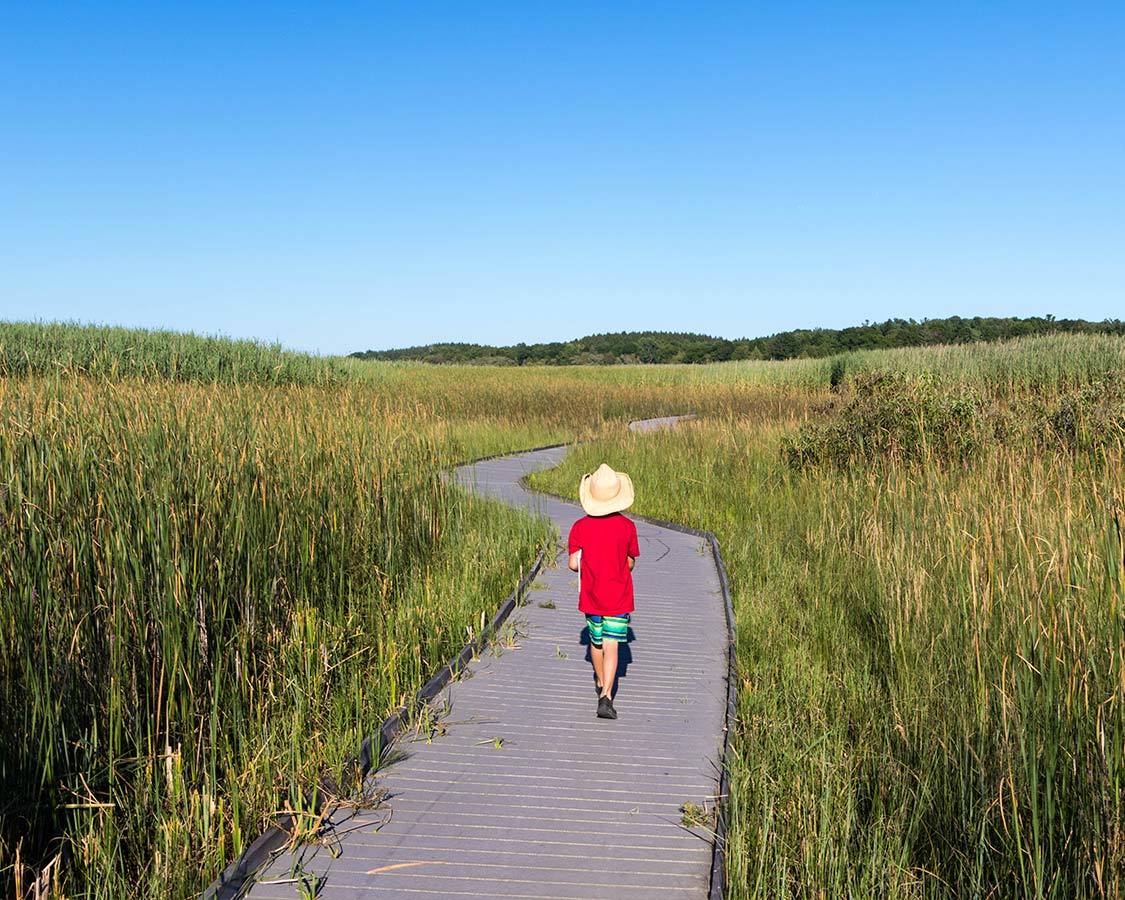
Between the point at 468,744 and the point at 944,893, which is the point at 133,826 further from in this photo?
the point at 944,893

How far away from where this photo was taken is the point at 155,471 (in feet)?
18.6

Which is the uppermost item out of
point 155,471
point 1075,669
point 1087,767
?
point 155,471

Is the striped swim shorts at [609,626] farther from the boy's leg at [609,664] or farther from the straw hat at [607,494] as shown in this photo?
the straw hat at [607,494]

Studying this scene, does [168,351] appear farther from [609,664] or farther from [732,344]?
[732,344]

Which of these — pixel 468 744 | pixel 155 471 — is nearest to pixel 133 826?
pixel 468 744

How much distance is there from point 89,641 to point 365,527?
324 cm

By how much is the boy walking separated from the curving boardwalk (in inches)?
14.4

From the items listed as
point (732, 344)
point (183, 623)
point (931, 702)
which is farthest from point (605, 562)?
point (732, 344)

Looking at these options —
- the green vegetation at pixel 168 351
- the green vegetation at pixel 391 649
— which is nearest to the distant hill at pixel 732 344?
the green vegetation at pixel 168 351

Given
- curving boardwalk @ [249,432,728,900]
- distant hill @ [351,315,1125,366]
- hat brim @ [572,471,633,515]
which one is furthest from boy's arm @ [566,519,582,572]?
distant hill @ [351,315,1125,366]

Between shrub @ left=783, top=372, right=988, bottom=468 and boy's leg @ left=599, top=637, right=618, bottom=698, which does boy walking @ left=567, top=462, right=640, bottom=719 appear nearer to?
boy's leg @ left=599, top=637, right=618, bottom=698

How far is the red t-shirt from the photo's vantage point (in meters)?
5.03

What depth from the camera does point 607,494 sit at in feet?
16.9

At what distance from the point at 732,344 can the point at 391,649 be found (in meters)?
89.8
